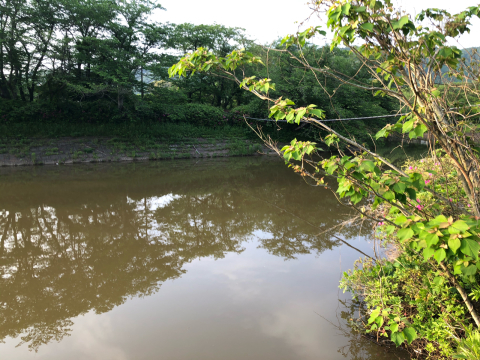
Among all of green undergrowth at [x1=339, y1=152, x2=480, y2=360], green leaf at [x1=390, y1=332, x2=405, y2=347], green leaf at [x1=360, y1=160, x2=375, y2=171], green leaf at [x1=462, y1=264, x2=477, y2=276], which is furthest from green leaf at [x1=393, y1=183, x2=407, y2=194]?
green leaf at [x1=390, y1=332, x2=405, y2=347]

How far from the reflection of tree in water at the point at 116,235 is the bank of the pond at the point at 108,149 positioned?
14.7 ft

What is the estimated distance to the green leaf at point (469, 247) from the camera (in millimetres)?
1496

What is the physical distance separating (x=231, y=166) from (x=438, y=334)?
11.9 metres

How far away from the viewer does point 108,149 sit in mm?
15750

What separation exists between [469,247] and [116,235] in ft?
17.5

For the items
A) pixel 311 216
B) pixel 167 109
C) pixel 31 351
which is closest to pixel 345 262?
pixel 311 216

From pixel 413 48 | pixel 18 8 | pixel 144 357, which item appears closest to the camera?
pixel 413 48

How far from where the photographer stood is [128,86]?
53.0 ft

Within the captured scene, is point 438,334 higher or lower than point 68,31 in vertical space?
lower

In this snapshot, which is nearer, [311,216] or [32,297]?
[32,297]

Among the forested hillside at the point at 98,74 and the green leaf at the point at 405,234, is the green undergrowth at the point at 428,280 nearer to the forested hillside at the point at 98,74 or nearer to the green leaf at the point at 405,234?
the green leaf at the point at 405,234

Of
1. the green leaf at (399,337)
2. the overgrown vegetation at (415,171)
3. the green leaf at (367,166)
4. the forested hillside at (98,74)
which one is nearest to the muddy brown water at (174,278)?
the overgrown vegetation at (415,171)

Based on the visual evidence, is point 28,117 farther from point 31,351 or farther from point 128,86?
point 31,351

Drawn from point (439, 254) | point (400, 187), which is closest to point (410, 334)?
point (439, 254)
